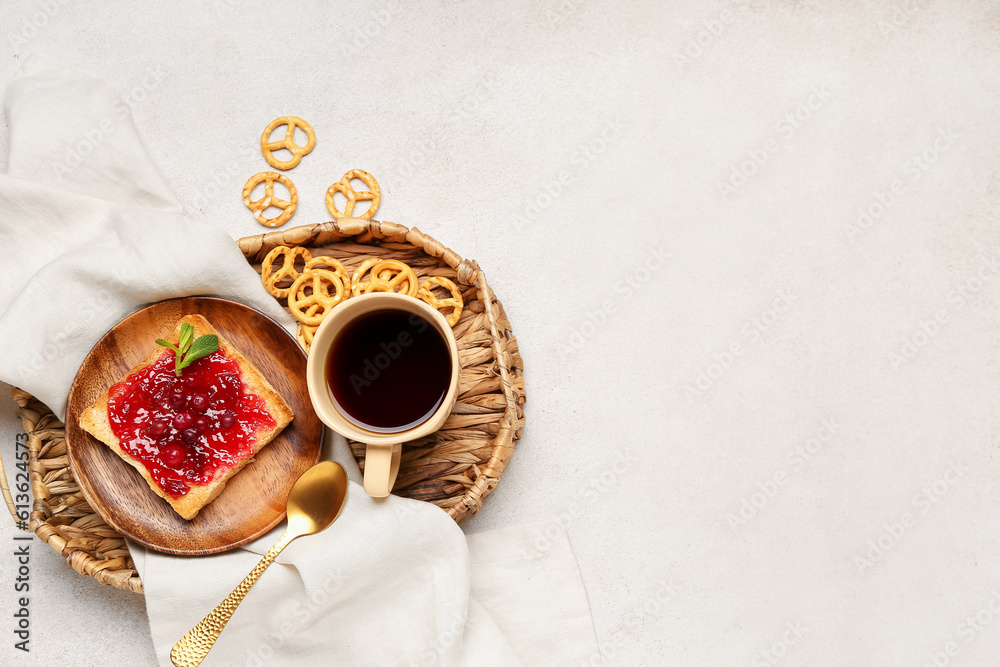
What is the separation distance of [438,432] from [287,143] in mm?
708

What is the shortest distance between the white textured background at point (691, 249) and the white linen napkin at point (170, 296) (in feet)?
0.63

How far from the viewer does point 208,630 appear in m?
1.20

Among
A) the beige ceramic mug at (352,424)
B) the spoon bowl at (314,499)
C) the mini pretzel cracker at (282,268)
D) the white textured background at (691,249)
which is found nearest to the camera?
the beige ceramic mug at (352,424)

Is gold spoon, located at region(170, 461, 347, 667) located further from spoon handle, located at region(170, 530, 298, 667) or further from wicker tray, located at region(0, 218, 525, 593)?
wicker tray, located at region(0, 218, 525, 593)

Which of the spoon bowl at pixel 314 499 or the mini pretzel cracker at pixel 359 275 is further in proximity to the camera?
the mini pretzel cracker at pixel 359 275

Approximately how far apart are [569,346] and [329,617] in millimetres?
711

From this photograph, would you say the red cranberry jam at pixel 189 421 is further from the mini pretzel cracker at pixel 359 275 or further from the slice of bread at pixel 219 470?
the mini pretzel cracker at pixel 359 275

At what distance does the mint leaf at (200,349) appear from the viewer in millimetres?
1183

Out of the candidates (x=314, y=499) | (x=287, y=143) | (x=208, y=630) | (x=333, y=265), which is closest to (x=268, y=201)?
(x=287, y=143)

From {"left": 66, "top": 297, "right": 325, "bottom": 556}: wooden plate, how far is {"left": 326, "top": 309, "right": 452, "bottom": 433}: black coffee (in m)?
0.12

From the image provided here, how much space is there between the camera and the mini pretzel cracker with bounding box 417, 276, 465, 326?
1332 millimetres

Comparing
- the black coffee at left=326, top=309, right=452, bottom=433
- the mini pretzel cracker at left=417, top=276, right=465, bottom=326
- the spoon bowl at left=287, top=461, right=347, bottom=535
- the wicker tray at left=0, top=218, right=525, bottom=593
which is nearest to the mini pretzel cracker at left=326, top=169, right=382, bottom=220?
the wicker tray at left=0, top=218, right=525, bottom=593

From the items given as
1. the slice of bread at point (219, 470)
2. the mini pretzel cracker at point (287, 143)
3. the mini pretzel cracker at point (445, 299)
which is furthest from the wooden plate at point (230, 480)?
the mini pretzel cracker at point (287, 143)

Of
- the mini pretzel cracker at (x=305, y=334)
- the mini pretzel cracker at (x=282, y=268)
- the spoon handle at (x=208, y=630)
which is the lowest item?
the spoon handle at (x=208, y=630)
